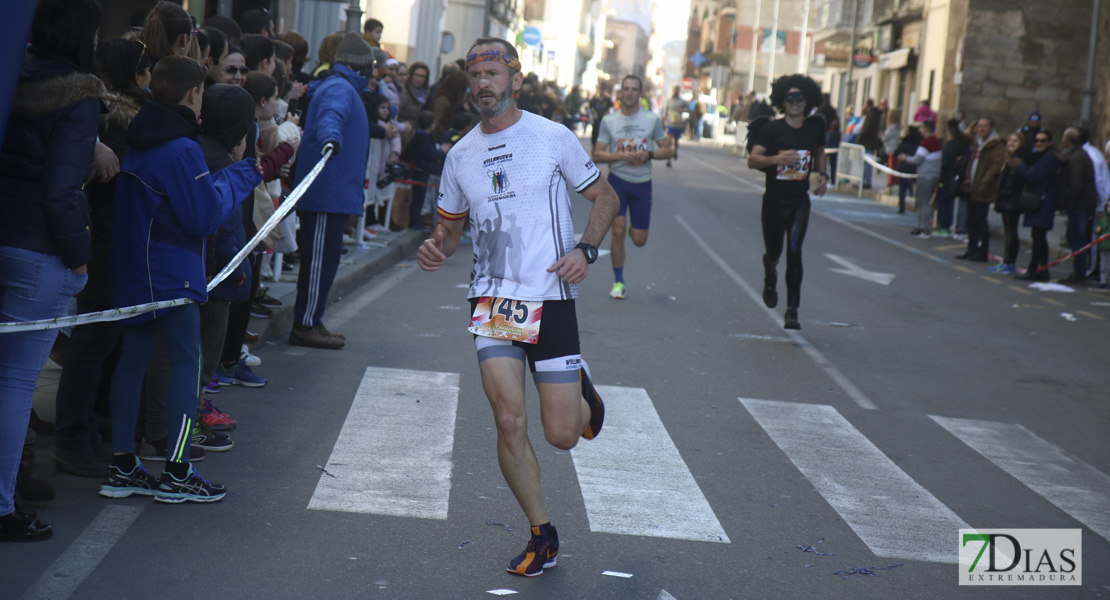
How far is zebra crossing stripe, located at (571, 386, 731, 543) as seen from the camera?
Answer: 5121mm

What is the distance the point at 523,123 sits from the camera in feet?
15.4

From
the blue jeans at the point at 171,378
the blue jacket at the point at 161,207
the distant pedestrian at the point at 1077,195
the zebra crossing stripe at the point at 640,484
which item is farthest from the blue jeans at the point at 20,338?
the distant pedestrian at the point at 1077,195

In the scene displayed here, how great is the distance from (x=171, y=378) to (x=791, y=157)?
6406mm

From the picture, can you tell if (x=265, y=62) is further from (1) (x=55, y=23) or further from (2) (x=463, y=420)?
(1) (x=55, y=23)

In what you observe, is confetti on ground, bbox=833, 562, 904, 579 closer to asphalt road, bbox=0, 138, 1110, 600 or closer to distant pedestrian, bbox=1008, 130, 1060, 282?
asphalt road, bbox=0, 138, 1110, 600


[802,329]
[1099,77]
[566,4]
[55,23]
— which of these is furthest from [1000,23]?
[566,4]

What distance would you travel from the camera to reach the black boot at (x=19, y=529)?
172 inches

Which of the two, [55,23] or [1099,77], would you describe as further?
[1099,77]

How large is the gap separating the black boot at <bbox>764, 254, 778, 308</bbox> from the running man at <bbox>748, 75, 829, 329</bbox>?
0.30 m

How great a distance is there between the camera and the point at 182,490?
4.99 m

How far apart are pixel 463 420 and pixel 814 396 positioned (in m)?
2.63

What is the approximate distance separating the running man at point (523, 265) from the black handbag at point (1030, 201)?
42.1 feet

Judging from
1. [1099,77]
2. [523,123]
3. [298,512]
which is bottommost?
[298,512]

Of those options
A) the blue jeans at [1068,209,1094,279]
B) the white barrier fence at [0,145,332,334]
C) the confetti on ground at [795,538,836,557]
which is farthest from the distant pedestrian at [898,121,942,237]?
the confetti on ground at [795,538,836,557]
